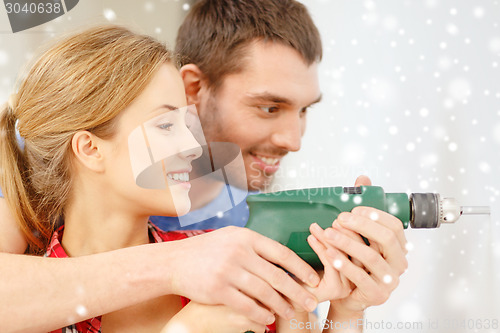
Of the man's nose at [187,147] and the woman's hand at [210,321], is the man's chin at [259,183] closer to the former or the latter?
the man's nose at [187,147]

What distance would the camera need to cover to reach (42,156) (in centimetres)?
77

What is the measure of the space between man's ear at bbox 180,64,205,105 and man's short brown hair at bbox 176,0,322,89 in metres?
0.01

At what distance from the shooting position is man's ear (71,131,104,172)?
0.74 metres

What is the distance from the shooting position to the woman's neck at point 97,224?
0.78 meters

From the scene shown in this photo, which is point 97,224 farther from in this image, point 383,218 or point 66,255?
point 383,218

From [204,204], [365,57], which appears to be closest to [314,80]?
[365,57]

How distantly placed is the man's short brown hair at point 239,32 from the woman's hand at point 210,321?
0.53 meters

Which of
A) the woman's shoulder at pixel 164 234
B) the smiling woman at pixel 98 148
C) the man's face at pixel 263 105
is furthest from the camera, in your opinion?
the man's face at pixel 263 105

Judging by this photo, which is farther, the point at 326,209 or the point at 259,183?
the point at 259,183

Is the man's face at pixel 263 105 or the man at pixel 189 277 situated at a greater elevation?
the man's face at pixel 263 105

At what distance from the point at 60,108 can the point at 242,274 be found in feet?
1.23

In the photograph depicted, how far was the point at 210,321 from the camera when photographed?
0.67 meters
